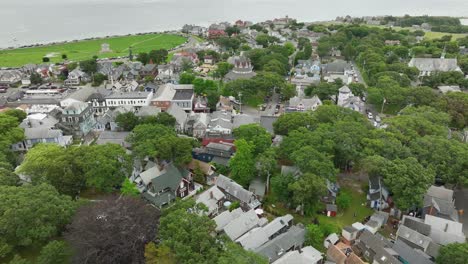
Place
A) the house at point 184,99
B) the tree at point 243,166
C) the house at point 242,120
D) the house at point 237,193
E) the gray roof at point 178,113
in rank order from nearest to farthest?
1. the house at point 237,193
2. the tree at point 243,166
3. the house at point 242,120
4. the gray roof at point 178,113
5. the house at point 184,99

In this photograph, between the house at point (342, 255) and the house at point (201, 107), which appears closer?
the house at point (342, 255)

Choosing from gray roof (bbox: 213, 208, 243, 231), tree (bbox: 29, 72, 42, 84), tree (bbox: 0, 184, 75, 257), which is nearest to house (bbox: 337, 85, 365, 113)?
gray roof (bbox: 213, 208, 243, 231)

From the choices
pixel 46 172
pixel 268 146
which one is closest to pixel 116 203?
pixel 46 172

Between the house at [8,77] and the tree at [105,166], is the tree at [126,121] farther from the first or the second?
the house at [8,77]

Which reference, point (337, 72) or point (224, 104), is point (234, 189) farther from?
point (337, 72)

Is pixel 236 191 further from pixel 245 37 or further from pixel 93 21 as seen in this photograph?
pixel 93 21

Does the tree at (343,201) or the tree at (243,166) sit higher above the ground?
the tree at (243,166)

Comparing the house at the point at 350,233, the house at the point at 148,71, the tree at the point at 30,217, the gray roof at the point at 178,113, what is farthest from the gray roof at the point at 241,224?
the house at the point at 148,71
